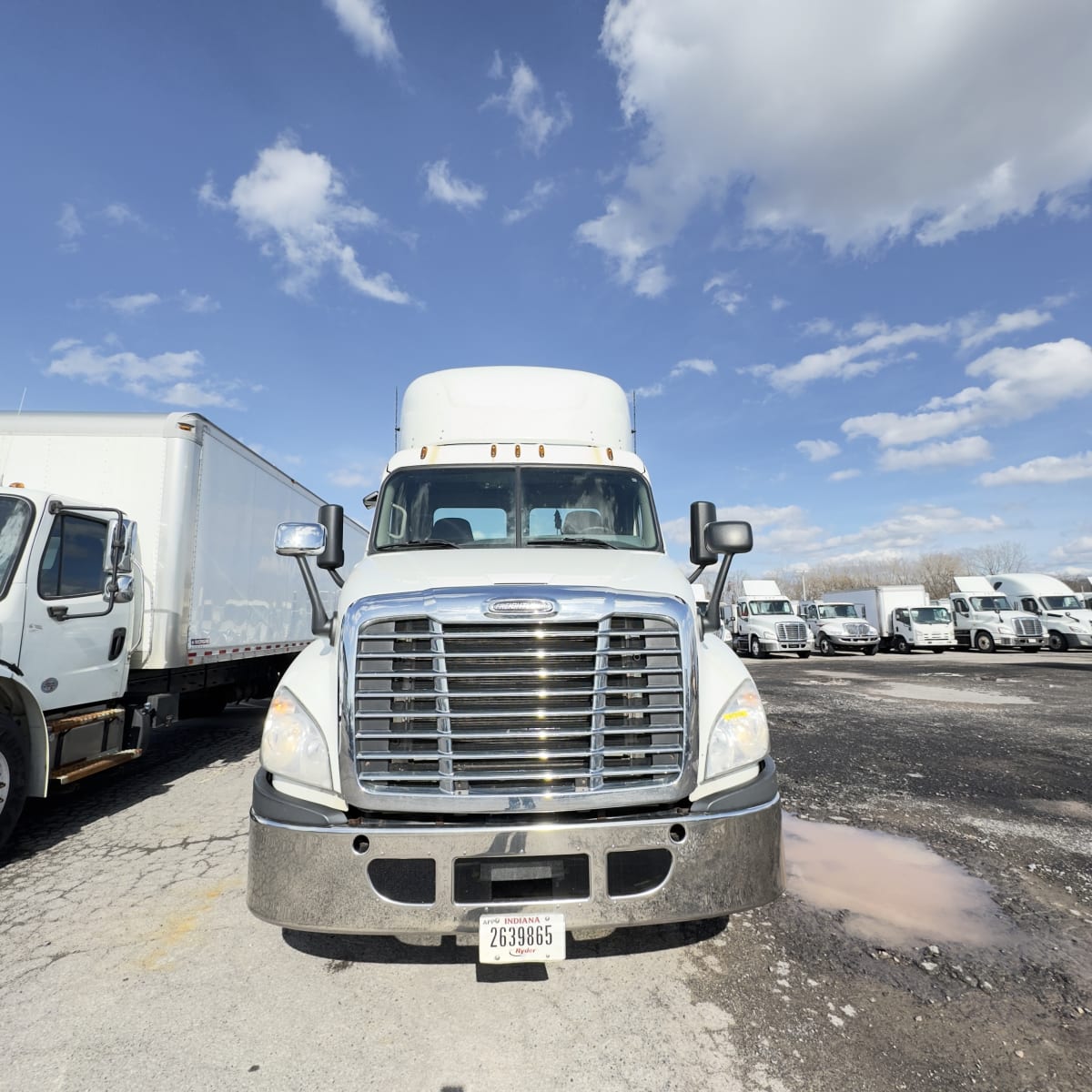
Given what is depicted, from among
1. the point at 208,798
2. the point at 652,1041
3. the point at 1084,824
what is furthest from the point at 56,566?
the point at 1084,824

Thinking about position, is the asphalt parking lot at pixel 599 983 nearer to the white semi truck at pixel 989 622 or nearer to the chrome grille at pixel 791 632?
the chrome grille at pixel 791 632

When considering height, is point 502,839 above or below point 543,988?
above

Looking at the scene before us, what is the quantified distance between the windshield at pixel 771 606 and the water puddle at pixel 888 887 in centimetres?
2371

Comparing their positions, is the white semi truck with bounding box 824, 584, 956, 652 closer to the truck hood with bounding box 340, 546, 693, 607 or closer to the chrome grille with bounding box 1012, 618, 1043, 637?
the chrome grille with bounding box 1012, 618, 1043, 637

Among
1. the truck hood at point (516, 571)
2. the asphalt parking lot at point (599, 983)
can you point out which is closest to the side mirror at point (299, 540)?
the truck hood at point (516, 571)

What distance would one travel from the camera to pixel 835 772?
6633 mm

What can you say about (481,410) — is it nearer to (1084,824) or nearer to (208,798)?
(208,798)

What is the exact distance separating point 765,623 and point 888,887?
2350 cm

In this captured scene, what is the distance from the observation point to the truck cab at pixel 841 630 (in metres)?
27.7

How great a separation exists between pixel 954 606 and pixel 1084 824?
30.9 m

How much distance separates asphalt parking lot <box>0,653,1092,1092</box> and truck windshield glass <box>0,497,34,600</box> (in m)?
2.03

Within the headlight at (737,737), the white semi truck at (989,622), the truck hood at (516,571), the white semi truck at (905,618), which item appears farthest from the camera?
the white semi truck at (905,618)

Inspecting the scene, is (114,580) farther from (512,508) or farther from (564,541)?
(564,541)

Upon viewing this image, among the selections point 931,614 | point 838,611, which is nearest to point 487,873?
point 838,611
